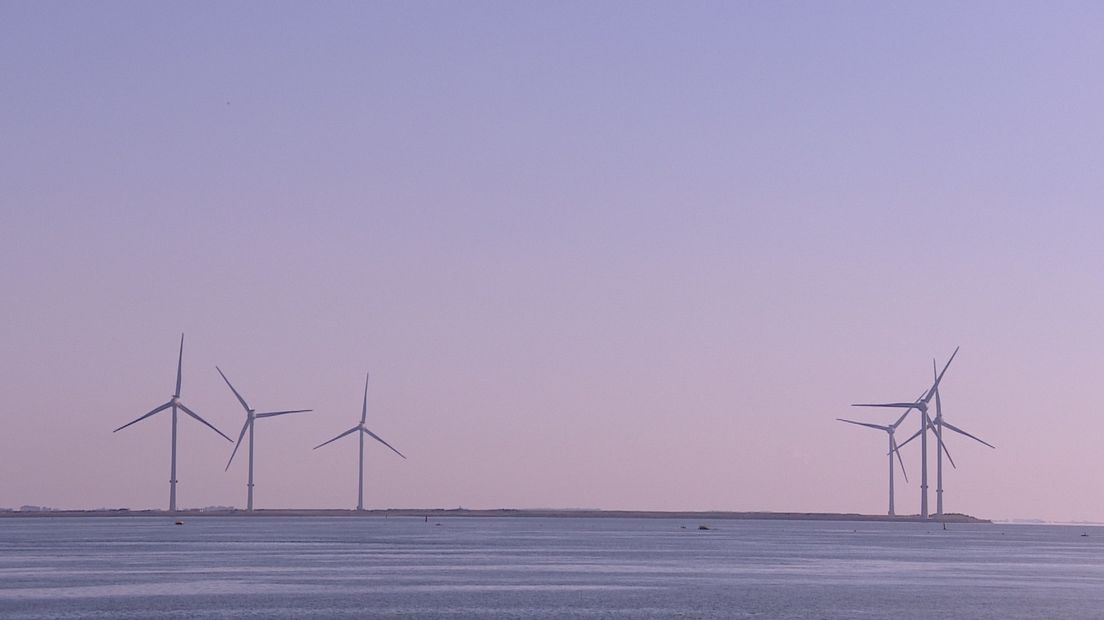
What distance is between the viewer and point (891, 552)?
165625 mm

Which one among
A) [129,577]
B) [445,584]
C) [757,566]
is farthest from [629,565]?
[129,577]

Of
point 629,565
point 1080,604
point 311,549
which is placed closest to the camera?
point 1080,604

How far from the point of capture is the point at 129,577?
10312cm

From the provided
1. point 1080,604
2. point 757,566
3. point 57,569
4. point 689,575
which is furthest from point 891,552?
point 57,569

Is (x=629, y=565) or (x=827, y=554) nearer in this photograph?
(x=629, y=565)

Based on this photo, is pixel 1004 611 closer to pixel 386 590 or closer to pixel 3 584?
pixel 386 590

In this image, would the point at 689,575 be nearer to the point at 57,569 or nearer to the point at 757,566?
the point at 757,566

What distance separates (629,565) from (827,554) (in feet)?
125

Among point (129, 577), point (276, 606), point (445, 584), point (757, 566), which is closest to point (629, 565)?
point (757, 566)

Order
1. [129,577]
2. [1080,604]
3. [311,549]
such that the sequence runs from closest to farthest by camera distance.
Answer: [1080,604]
[129,577]
[311,549]

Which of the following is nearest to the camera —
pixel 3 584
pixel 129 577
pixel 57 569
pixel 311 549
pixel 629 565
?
pixel 3 584

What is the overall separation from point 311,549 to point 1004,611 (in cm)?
8888

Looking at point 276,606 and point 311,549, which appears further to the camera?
point 311,549

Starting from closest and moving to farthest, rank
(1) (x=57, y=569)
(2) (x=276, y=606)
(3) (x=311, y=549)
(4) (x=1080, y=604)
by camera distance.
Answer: (2) (x=276, y=606) → (4) (x=1080, y=604) → (1) (x=57, y=569) → (3) (x=311, y=549)
